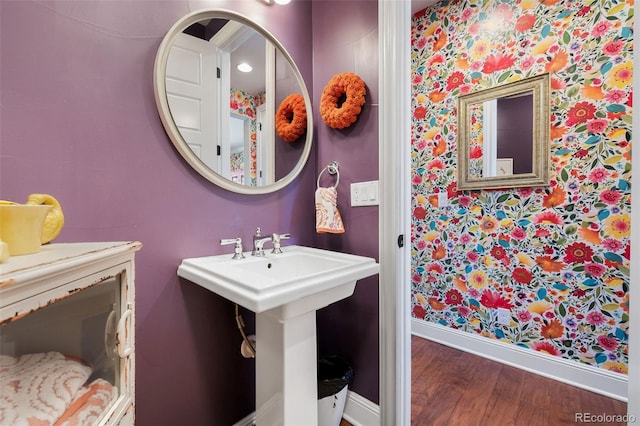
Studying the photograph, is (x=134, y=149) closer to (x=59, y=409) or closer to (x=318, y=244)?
(x=59, y=409)

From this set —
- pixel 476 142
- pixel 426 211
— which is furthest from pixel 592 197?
pixel 426 211

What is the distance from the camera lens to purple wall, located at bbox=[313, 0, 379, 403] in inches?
49.1

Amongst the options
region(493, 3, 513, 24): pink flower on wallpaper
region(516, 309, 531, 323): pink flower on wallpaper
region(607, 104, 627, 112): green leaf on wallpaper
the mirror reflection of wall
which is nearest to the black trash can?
region(516, 309, 531, 323): pink flower on wallpaper

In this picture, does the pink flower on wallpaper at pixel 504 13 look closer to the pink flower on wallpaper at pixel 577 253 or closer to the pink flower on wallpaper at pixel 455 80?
the pink flower on wallpaper at pixel 455 80

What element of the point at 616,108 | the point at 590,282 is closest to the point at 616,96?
the point at 616,108

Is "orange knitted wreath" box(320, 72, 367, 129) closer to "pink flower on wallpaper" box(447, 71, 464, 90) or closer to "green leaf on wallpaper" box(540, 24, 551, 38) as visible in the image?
"pink flower on wallpaper" box(447, 71, 464, 90)

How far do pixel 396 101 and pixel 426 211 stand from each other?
1.31 m

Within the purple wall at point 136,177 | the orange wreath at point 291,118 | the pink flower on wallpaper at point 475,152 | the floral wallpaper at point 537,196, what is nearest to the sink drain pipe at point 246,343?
the purple wall at point 136,177

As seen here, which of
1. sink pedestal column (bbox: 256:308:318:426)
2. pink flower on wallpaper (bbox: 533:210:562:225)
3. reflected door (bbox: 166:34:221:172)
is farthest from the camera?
pink flower on wallpaper (bbox: 533:210:562:225)

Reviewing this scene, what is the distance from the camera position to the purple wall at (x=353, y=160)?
1.25m

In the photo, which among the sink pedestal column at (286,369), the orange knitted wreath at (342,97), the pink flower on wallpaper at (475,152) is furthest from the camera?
the pink flower on wallpaper at (475,152)

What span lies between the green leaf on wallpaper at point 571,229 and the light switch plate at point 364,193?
1.35 m

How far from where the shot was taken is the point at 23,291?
0.38 metres

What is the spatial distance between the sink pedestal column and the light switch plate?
0.58 metres
